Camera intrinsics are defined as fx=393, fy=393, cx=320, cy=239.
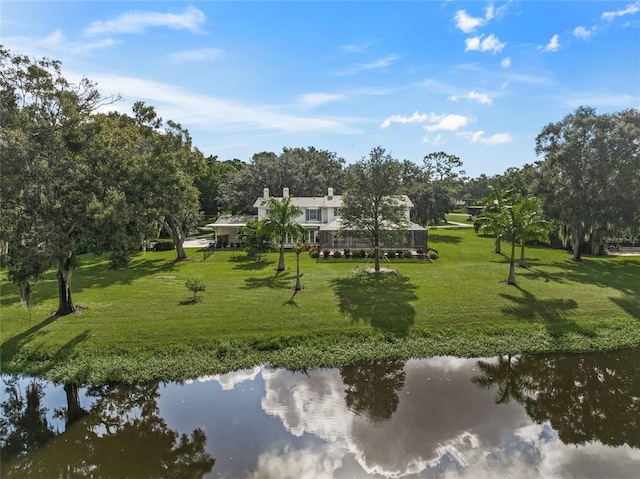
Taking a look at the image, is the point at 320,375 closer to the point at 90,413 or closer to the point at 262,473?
the point at 262,473

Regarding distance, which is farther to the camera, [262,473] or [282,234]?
[282,234]

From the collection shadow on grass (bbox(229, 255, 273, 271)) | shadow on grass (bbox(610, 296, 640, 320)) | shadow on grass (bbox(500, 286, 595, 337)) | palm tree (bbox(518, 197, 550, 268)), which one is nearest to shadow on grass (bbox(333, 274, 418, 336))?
shadow on grass (bbox(500, 286, 595, 337))

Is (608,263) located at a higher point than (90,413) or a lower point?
higher

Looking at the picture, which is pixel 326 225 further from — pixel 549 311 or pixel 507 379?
pixel 507 379

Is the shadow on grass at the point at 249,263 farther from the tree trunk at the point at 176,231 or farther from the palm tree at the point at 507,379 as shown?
the palm tree at the point at 507,379

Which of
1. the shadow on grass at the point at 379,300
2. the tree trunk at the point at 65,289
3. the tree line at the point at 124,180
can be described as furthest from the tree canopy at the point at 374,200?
the tree trunk at the point at 65,289

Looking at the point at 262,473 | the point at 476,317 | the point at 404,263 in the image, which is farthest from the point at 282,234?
the point at 262,473

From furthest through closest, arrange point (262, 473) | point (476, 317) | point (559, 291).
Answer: point (559, 291), point (476, 317), point (262, 473)
